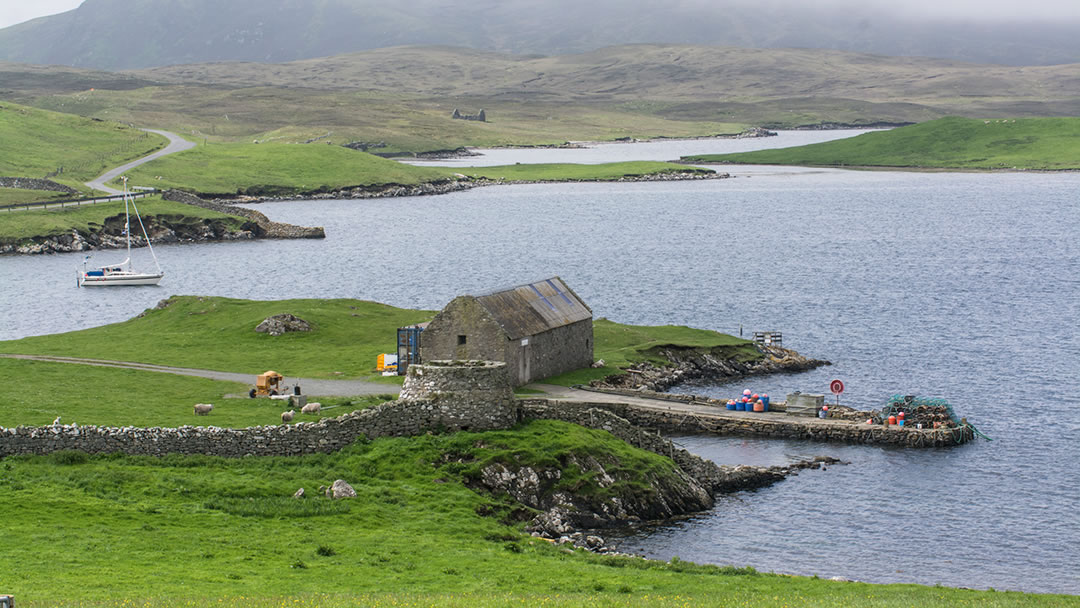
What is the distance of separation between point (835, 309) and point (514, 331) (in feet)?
169

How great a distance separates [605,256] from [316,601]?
11809 cm

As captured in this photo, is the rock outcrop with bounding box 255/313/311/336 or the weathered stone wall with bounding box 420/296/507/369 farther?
the rock outcrop with bounding box 255/313/311/336

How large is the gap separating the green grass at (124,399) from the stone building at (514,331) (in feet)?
16.4

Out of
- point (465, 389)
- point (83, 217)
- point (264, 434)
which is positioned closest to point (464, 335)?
point (465, 389)

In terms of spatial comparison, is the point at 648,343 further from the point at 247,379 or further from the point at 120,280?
the point at 120,280

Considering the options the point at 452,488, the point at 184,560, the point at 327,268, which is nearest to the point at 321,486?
the point at 452,488

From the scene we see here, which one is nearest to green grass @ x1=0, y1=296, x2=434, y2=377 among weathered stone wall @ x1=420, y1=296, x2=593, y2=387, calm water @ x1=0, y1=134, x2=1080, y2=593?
weathered stone wall @ x1=420, y1=296, x2=593, y2=387

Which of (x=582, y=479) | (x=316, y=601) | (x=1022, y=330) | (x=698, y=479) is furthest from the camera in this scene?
(x=1022, y=330)

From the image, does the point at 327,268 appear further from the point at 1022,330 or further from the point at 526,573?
the point at 526,573

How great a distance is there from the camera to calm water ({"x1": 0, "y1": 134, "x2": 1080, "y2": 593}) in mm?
46344

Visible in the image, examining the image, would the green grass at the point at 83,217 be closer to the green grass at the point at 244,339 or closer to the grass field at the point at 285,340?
the grass field at the point at 285,340

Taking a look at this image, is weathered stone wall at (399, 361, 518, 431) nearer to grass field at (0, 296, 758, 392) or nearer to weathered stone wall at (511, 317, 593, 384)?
grass field at (0, 296, 758, 392)

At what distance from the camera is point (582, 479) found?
1810 inches

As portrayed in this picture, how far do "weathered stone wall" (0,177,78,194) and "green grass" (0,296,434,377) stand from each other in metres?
105
